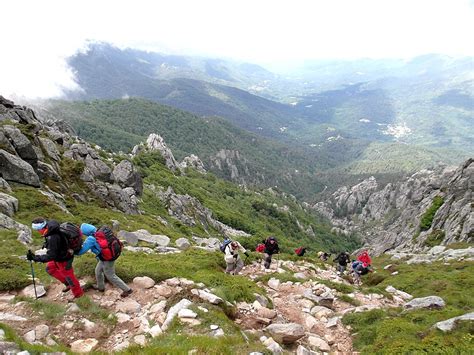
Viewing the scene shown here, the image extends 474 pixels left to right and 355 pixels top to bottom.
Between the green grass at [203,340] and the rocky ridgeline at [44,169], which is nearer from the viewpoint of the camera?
the green grass at [203,340]

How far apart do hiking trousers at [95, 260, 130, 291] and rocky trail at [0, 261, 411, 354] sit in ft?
1.38

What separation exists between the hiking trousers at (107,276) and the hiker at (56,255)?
32.2 inches

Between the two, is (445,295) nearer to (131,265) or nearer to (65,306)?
(131,265)

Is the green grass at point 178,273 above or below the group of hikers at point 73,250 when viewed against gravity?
below

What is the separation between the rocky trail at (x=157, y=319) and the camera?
11828 mm

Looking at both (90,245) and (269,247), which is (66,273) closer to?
(90,245)

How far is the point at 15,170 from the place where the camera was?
3453 centimetres

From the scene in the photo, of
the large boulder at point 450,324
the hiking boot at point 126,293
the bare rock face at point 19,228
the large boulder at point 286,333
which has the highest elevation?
the large boulder at point 450,324

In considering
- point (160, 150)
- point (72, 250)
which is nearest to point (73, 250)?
point (72, 250)

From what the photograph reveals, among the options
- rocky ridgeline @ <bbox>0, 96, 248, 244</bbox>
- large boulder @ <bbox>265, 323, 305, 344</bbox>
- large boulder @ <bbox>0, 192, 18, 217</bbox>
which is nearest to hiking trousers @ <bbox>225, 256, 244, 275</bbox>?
large boulder @ <bbox>265, 323, 305, 344</bbox>

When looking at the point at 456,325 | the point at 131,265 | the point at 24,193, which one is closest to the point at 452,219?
the point at 456,325

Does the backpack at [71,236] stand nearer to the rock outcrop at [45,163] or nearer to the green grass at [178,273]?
the green grass at [178,273]

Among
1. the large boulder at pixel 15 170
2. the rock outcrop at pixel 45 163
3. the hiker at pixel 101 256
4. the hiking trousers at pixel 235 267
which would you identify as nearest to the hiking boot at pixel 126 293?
the hiker at pixel 101 256

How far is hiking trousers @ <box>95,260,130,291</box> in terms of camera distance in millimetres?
14984
